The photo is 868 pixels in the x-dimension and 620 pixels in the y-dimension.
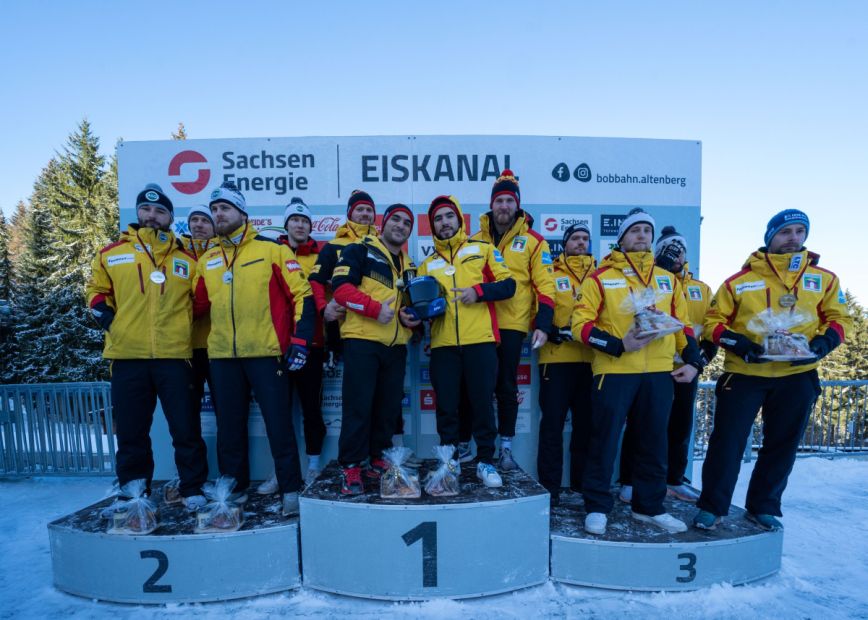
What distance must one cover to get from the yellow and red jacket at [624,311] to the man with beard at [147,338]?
9.72 feet

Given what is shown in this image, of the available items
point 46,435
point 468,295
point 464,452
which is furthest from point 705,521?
point 46,435

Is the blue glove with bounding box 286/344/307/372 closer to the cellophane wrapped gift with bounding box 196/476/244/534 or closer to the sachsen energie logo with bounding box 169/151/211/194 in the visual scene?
the cellophane wrapped gift with bounding box 196/476/244/534

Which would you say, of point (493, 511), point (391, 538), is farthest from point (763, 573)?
point (391, 538)

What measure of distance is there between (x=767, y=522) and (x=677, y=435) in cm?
80

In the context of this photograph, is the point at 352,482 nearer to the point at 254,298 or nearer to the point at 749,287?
the point at 254,298

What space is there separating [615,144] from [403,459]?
3.73 m

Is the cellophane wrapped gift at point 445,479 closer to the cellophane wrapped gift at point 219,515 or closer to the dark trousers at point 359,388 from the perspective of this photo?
the dark trousers at point 359,388

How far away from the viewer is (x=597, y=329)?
2.69 m

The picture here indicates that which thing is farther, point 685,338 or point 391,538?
point 685,338

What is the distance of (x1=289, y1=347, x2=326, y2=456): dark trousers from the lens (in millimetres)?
3374

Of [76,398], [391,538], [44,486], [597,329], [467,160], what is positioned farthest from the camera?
[76,398]

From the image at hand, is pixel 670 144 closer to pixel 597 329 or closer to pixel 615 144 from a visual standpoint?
pixel 615 144

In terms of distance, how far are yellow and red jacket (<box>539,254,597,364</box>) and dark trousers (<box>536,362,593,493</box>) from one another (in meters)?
0.07

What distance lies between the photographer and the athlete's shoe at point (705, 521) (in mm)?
2798
